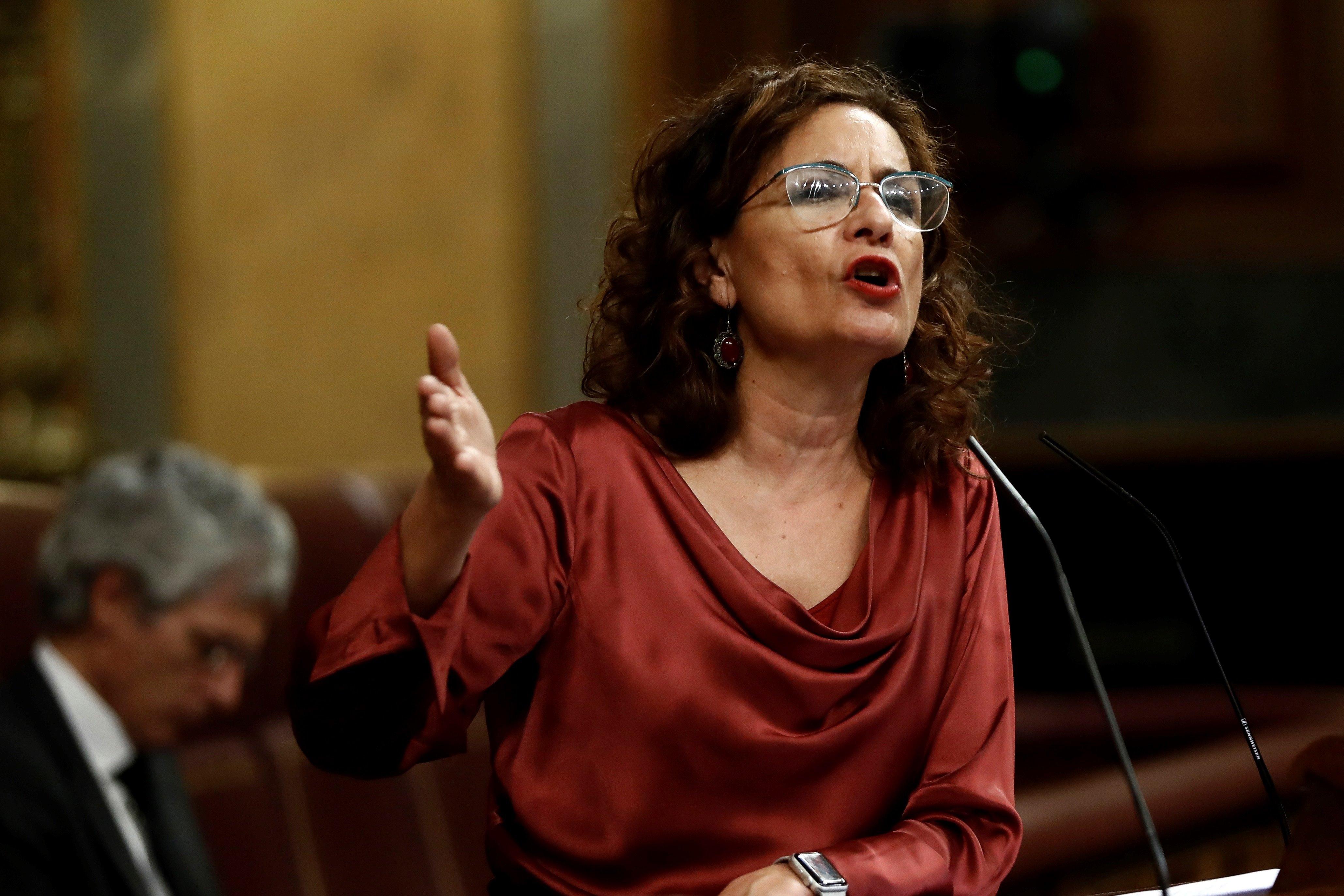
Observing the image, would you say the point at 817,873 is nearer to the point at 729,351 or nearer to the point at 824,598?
the point at 824,598

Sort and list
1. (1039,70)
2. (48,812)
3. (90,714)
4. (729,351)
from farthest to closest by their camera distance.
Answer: (1039,70) < (90,714) < (48,812) < (729,351)

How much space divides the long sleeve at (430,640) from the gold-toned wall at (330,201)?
320 centimetres

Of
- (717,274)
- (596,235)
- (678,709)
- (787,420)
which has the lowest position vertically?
(596,235)

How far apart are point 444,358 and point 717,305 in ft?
1.23

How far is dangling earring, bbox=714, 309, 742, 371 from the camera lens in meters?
1.34

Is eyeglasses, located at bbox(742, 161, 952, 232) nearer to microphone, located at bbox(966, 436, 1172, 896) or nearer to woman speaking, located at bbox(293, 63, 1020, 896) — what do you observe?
woman speaking, located at bbox(293, 63, 1020, 896)

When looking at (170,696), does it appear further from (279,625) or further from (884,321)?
(884,321)

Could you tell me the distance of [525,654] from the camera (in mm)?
1262

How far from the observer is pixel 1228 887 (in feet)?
3.82

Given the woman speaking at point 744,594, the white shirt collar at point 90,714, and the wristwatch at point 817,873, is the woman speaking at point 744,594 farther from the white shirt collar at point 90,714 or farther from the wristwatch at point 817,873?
the white shirt collar at point 90,714

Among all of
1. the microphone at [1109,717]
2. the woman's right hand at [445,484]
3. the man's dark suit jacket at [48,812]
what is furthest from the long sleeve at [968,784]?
the man's dark suit jacket at [48,812]

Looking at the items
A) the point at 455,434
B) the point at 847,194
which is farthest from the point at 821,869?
the point at 847,194

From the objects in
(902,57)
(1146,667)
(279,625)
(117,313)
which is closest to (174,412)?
(117,313)

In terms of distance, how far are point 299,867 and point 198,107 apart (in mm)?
2466
